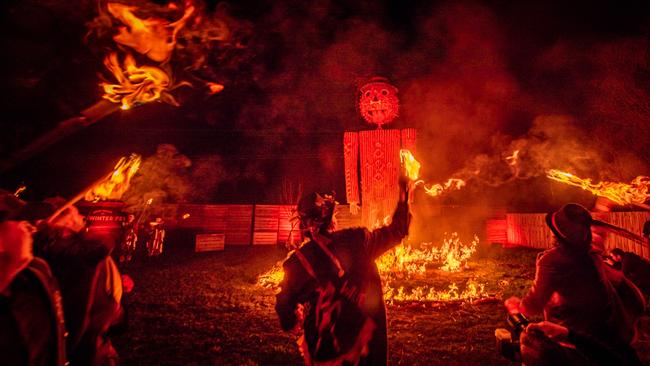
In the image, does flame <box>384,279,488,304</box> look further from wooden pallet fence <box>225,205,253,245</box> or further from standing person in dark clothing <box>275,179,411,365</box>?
wooden pallet fence <box>225,205,253,245</box>

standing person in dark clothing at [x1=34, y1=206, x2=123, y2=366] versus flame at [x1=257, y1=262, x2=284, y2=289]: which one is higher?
standing person in dark clothing at [x1=34, y1=206, x2=123, y2=366]

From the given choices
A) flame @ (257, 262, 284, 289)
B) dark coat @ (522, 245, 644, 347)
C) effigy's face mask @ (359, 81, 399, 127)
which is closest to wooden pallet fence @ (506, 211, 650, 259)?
effigy's face mask @ (359, 81, 399, 127)

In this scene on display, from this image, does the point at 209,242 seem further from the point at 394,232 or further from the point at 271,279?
the point at 394,232

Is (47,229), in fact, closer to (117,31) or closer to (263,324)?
(117,31)

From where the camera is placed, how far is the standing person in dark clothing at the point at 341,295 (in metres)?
2.78

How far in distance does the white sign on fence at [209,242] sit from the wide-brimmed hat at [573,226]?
17.5m

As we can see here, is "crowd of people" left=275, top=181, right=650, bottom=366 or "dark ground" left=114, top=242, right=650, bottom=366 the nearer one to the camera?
"crowd of people" left=275, top=181, right=650, bottom=366

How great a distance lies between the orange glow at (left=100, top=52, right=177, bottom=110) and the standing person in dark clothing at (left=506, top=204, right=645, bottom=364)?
4.66 m

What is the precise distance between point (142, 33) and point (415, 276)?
9941mm

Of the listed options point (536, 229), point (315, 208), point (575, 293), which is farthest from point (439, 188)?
point (536, 229)

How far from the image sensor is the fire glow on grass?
28.8ft

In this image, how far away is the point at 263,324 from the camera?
7.10m

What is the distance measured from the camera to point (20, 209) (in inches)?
99.0

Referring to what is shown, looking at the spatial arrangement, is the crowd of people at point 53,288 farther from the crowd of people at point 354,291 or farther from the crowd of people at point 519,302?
the crowd of people at point 519,302
